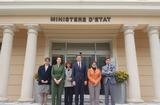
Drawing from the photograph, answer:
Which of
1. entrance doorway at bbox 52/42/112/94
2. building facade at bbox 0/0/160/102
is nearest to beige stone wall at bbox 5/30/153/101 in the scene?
building facade at bbox 0/0/160/102

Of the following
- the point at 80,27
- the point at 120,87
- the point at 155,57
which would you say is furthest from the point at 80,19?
the point at 155,57

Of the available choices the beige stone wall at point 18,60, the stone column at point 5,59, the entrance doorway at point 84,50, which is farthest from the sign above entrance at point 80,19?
the entrance doorway at point 84,50

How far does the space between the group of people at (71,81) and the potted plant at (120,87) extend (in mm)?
805

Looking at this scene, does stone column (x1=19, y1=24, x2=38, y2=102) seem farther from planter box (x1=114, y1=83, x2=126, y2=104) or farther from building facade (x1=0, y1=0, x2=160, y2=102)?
planter box (x1=114, y1=83, x2=126, y2=104)

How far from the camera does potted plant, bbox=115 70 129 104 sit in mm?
9695

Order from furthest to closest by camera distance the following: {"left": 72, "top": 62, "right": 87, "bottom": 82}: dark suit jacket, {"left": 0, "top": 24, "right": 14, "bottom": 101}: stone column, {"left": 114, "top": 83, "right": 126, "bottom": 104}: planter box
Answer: {"left": 0, "top": 24, "right": 14, "bottom": 101}: stone column < {"left": 114, "top": 83, "right": 126, "bottom": 104}: planter box < {"left": 72, "top": 62, "right": 87, "bottom": 82}: dark suit jacket

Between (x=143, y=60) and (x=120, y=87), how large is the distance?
9.72ft

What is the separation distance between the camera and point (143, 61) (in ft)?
40.2

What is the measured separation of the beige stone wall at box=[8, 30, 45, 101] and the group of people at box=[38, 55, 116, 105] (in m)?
3.31

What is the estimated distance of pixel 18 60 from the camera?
12.2 metres

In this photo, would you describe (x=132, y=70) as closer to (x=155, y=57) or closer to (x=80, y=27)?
(x=155, y=57)

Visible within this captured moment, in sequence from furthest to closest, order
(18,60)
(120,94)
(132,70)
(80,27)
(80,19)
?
(18,60), (80,27), (80,19), (132,70), (120,94)

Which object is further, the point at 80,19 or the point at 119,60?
the point at 119,60

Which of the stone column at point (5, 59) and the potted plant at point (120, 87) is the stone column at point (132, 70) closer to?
the potted plant at point (120, 87)
